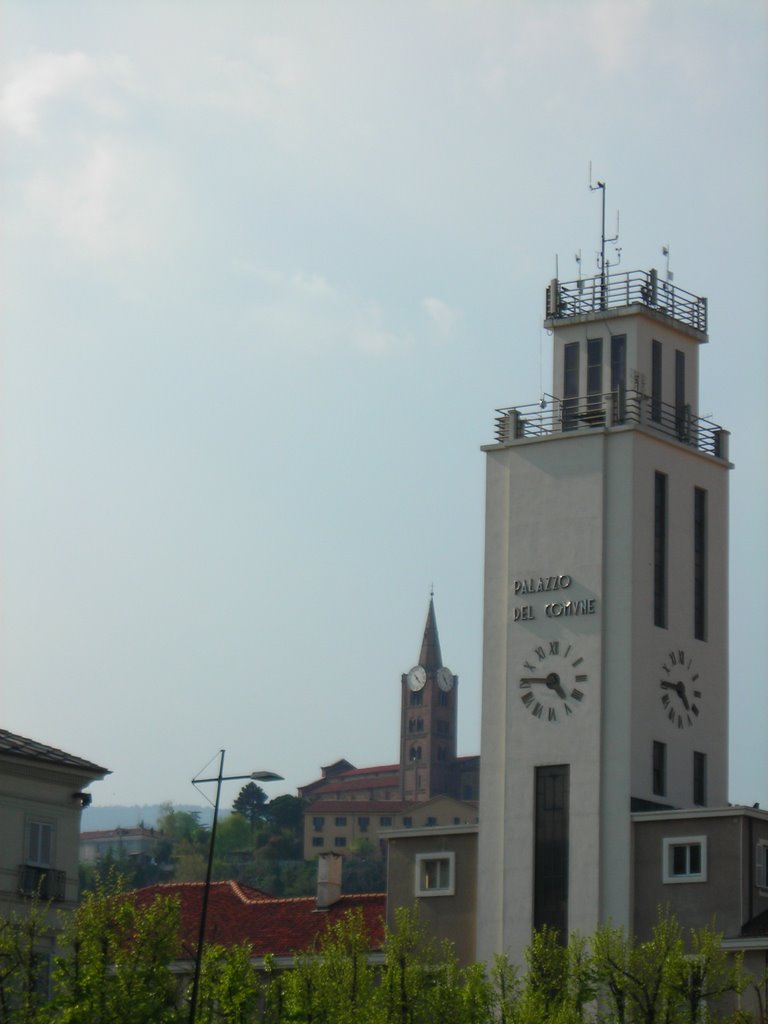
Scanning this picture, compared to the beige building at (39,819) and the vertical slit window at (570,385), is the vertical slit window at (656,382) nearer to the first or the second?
the vertical slit window at (570,385)

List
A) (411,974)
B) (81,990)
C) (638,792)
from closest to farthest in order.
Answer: (81,990) < (411,974) < (638,792)

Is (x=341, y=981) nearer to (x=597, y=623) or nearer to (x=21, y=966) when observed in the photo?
(x=21, y=966)

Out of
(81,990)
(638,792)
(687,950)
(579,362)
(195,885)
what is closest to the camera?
(81,990)

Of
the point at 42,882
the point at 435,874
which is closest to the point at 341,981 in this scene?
the point at 42,882

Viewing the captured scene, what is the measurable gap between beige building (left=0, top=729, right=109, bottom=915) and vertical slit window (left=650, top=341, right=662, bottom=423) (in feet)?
70.6

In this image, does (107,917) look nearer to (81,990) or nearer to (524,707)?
(81,990)

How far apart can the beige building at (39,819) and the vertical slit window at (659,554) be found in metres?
18.0

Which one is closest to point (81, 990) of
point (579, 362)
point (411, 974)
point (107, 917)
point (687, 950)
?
point (107, 917)

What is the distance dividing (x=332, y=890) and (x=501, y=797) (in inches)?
320

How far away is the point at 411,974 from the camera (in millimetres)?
55812

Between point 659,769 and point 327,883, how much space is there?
41.6 feet

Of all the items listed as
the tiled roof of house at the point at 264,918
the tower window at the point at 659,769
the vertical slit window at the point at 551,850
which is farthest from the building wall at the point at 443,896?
the tower window at the point at 659,769

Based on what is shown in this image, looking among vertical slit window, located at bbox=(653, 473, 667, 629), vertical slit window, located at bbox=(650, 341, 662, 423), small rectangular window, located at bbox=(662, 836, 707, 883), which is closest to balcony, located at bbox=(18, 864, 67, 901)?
small rectangular window, located at bbox=(662, 836, 707, 883)

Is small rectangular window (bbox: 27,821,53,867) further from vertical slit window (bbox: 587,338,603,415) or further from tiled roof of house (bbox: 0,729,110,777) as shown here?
vertical slit window (bbox: 587,338,603,415)
